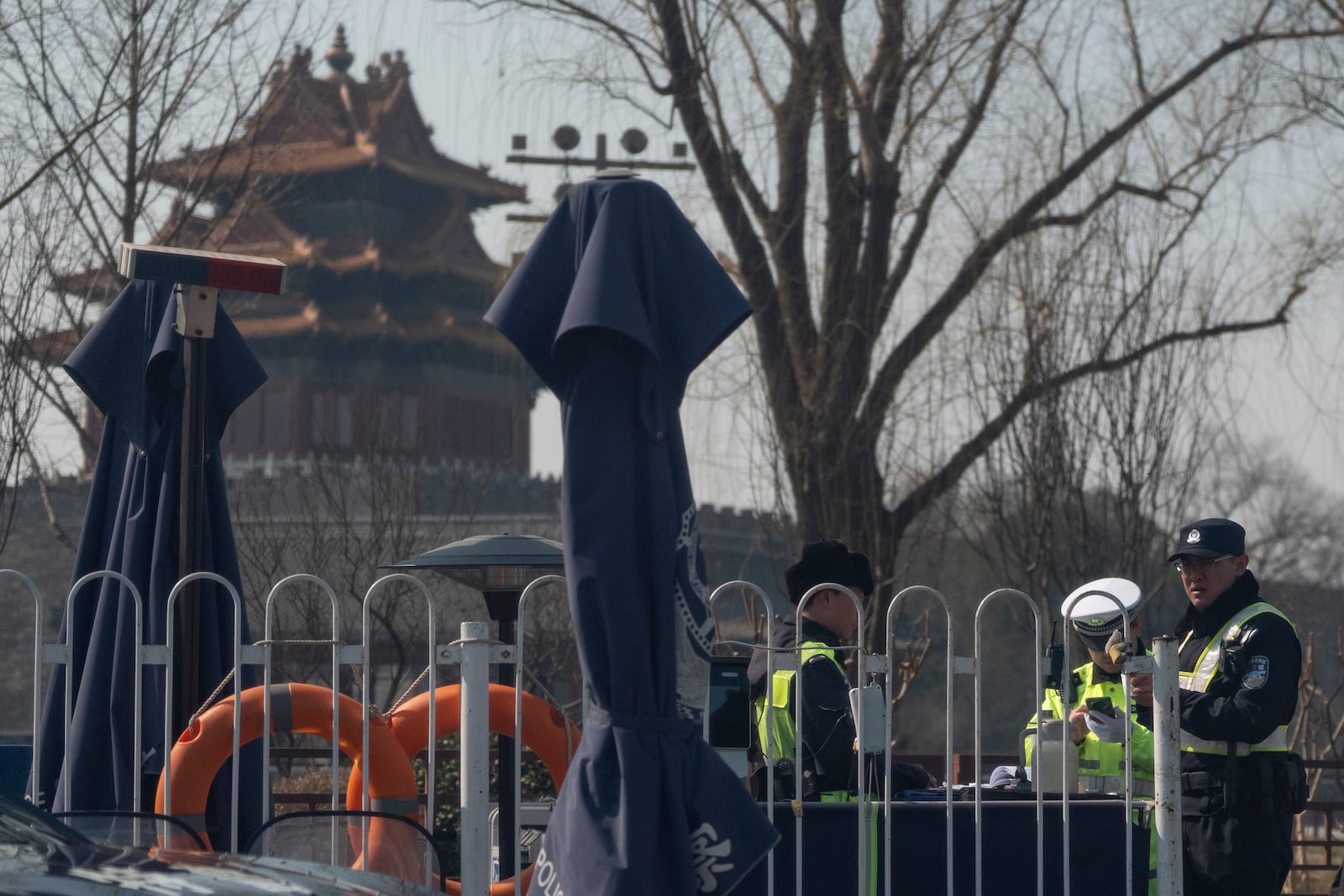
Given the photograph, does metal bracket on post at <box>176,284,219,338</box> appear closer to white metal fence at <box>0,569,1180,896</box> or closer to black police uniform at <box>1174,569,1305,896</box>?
white metal fence at <box>0,569,1180,896</box>

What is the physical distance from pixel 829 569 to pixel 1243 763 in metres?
1.47

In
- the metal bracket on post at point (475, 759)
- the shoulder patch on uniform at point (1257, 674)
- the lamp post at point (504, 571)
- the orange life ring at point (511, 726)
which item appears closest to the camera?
the metal bracket on post at point (475, 759)

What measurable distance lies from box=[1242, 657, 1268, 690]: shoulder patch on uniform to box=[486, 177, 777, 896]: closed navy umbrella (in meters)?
2.10

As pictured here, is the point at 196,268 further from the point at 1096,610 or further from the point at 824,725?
the point at 1096,610

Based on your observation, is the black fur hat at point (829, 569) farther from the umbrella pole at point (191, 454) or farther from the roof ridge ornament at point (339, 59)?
the roof ridge ornament at point (339, 59)

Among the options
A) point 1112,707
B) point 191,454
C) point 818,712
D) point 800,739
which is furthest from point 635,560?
point 1112,707

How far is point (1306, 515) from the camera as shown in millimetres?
40562

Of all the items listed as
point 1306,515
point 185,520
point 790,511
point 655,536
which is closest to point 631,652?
point 655,536

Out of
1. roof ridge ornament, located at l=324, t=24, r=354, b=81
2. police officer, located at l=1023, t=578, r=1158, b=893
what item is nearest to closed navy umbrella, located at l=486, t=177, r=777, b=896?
police officer, located at l=1023, t=578, r=1158, b=893

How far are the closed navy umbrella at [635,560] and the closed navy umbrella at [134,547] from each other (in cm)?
191

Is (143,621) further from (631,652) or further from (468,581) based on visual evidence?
(631,652)

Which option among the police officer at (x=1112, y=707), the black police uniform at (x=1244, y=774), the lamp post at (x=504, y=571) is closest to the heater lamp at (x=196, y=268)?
the lamp post at (x=504, y=571)

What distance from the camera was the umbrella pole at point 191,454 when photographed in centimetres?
491

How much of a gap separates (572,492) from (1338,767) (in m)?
8.02
